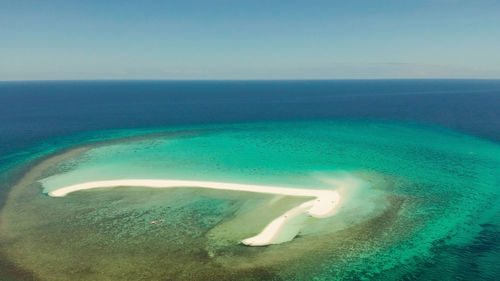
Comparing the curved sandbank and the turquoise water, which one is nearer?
the turquoise water

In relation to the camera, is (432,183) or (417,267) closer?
(417,267)

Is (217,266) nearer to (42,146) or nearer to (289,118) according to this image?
(42,146)

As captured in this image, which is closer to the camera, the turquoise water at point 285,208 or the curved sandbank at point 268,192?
the turquoise water at point 285,208

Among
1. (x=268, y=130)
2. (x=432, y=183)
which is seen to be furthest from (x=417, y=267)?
(x=268, y=130)

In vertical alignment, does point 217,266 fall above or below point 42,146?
below
